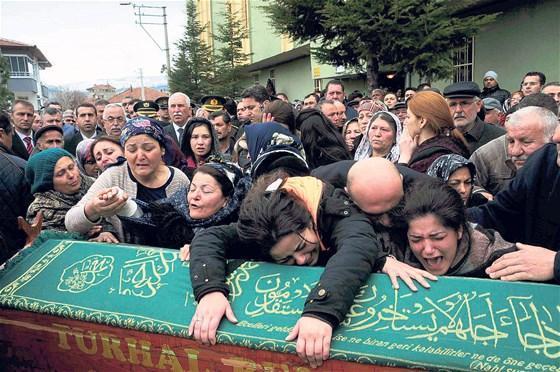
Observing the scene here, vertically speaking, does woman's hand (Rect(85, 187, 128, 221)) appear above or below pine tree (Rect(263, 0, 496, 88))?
below

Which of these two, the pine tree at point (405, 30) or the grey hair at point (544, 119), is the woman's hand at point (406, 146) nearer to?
the grey hair at point (544, 119)

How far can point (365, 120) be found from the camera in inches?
187

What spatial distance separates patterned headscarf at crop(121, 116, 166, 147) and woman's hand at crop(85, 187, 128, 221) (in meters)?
0.66

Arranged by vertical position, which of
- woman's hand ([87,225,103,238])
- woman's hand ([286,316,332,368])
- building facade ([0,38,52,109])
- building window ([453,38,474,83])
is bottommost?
woman's hand ([286,316,332,368])

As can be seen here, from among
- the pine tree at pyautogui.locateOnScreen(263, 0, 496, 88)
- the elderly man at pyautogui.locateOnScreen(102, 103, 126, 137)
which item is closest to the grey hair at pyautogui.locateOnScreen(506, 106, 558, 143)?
the elderly man at pyautogui.locateOnScreen(102, 103, 126, 137)

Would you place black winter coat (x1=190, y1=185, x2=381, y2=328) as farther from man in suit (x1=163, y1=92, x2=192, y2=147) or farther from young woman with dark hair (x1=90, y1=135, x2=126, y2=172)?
man in suit (x1=163, y1=92, x2=192, y2=147)

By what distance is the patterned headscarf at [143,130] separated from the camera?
2725mm

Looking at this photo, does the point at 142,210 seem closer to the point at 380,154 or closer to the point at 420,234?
the point at 420,234

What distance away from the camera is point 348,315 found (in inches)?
58.7

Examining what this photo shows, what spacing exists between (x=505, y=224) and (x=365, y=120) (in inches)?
102

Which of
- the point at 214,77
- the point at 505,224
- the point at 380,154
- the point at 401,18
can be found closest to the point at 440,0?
the point at 401,18

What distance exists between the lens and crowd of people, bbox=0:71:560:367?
62.3 inches

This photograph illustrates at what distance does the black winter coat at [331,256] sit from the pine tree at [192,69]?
24.3 meters

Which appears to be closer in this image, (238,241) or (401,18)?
(238,241)
